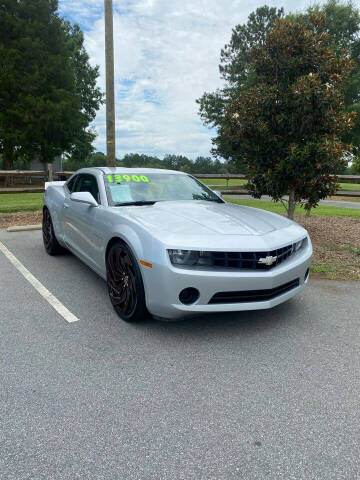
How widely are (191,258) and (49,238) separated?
12.4 feet

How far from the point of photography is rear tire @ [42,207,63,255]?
5.75m

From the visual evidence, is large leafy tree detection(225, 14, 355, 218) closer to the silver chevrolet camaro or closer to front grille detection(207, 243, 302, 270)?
the silver chevrolet camaro

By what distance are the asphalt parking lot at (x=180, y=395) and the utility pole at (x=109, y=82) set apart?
19.1 feet

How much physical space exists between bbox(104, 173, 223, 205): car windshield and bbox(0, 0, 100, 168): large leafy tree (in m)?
17.2

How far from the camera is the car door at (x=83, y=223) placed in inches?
156

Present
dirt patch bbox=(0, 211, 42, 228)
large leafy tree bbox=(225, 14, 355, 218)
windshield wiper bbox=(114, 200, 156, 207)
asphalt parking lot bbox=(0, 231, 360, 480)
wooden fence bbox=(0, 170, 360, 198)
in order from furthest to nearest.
→ 1. wooden fence bbox=(0, 170, 360, 198)
2. dirt patch bbox=(0, 211, 42, 228)
3. large leafy tree bbox=(225, 14, 355, 218)
4. windshield wiper bbox=(114, 200, 156, 207)
5. asphalt parking lot bbox=(0, 231, 360, 480)

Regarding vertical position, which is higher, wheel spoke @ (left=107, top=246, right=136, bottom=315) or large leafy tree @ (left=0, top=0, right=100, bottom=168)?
large leafy tree @ (left=0, top=0, right=100, bottom=168)

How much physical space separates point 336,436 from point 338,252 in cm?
487

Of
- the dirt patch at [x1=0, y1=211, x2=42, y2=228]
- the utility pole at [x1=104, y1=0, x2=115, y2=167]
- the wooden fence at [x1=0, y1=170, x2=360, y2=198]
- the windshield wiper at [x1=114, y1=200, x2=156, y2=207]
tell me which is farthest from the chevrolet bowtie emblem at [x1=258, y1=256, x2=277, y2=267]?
the wooden fence at [x1=0, y1=170, x2=360, y2=198]

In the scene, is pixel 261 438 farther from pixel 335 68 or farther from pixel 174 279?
pixel 335 68

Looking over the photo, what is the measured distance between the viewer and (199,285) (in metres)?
2.80

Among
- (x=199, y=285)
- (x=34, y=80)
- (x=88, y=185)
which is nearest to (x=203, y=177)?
(x=34, y=80)

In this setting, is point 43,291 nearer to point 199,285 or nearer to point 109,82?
point 199,285

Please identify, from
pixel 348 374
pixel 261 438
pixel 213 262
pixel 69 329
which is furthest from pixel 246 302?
pixel 69 329
